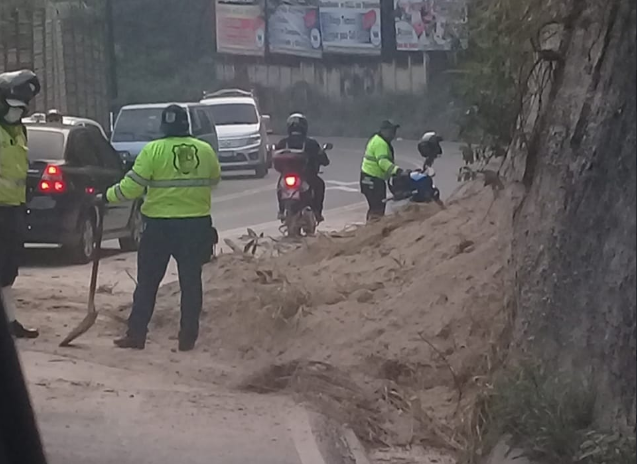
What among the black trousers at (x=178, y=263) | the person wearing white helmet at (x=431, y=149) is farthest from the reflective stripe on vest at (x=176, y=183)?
the person wearing white helmet at (x=431, y=149)

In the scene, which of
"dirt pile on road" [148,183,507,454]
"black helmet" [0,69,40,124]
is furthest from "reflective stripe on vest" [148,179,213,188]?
"dirt pile on road" [148,183,507,454]

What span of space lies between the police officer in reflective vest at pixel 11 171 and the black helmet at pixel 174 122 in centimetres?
109

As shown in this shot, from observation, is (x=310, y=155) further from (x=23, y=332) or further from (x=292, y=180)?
(x=23, y=332)

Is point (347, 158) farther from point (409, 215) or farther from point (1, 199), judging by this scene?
point (1, 199)

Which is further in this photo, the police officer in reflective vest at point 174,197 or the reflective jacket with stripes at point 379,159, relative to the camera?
the reflective jacket with stripes at point 379,159

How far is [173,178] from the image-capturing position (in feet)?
33.5

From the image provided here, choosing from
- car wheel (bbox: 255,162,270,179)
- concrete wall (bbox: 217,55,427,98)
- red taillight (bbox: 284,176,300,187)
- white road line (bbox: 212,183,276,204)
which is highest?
concrete wall (bbox: 217,55,427,98)

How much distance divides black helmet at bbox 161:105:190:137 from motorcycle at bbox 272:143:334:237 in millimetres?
6318

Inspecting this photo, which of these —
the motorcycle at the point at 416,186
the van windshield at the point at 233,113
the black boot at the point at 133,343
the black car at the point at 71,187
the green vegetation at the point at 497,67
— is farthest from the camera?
the van windshield at the point at 233,113

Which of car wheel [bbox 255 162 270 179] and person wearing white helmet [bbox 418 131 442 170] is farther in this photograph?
car wheel [bbox 255 162 270 179]

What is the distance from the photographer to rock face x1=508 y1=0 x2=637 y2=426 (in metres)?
5.29

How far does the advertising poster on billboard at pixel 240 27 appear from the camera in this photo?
33.0 meters

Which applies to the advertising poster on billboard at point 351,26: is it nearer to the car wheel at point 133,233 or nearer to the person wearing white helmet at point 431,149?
the car wheel at point 133,233

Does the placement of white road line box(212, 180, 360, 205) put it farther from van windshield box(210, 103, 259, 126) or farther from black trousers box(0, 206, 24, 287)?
black trousers box(0, 206, 24, 287)
